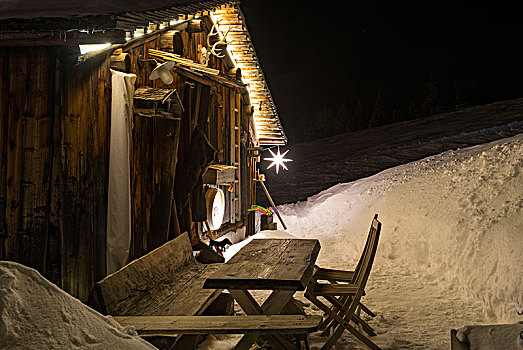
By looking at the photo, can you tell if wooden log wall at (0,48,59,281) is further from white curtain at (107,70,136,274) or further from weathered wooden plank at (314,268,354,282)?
weathered wooden plank at (314,268,354,282)

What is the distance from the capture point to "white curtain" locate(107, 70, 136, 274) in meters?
5.28

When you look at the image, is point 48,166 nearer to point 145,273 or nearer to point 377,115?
point 145,273

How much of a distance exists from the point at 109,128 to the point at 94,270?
60.8 inches

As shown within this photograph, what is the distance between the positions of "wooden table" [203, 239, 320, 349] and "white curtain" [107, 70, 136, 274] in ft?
4.27

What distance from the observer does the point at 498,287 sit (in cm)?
639

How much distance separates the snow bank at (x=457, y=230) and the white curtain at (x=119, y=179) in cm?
463

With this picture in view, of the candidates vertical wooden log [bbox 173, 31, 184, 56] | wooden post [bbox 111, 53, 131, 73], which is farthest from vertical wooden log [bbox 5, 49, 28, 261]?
vertical wooden log [bbox 173, 31, 184, 56]

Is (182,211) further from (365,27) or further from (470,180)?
(365,27)

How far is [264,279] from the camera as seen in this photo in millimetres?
4168

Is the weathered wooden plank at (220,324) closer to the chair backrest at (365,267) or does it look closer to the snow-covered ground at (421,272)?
the snow-covered ground at (421,272)

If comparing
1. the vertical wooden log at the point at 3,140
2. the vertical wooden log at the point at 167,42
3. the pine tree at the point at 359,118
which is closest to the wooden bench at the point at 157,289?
the vertical wooden log at the point at 3,140

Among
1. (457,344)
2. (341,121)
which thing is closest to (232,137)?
(457,344)

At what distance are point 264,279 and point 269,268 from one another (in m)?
0.49

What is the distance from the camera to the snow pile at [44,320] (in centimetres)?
264
